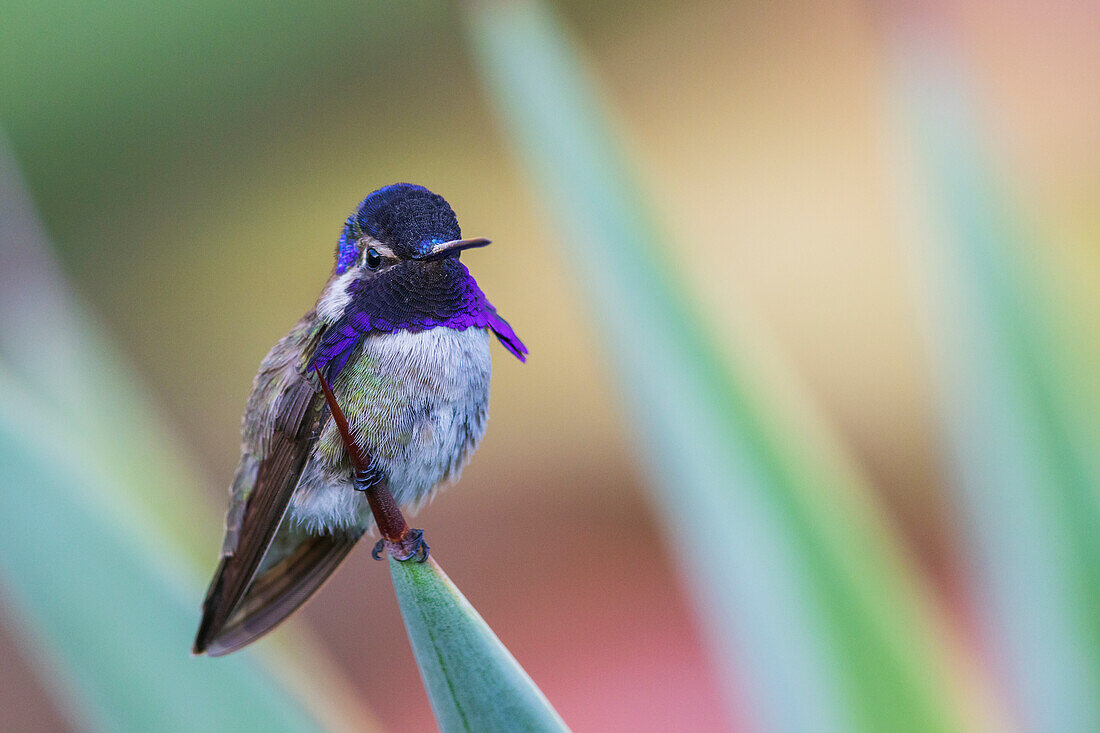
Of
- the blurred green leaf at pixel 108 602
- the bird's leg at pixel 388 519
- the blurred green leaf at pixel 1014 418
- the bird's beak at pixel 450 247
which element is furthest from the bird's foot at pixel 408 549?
the blurred green leaf at pixel 1014 418

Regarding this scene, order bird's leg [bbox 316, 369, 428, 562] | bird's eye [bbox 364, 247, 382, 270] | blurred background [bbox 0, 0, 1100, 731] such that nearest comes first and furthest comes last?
bird's leg [bbox 316, 369, 428, 562] → bird's eye [bbox 364, 247, 382, 270] → blurred background [bbox 0, 0, 1100, 731]

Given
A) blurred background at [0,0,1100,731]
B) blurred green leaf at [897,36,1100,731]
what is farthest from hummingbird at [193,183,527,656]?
blurred green leaf at [897,36,1100,731]

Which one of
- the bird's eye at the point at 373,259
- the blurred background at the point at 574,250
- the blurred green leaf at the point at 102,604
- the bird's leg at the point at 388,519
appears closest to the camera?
the bird's leg at the point at 388,519

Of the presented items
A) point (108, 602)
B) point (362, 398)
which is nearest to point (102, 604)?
point (108, 602)

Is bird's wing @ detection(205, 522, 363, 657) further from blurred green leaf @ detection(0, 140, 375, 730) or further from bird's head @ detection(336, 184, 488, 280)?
bird's head @ detection(336, 184, 488, 280)

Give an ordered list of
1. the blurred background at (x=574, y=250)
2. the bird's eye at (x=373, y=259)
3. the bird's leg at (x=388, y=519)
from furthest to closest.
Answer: the blurred background at (x=574, y=250) → the bird's eye at (x=373, y=259) → the bird's leg at (x=388, y=519)

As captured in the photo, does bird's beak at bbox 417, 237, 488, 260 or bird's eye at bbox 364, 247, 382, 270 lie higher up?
bird's eye at bbox 364, 247, 382, 270

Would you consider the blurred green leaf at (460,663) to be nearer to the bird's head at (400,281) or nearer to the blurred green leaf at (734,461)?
the bird's head at (400,281)
